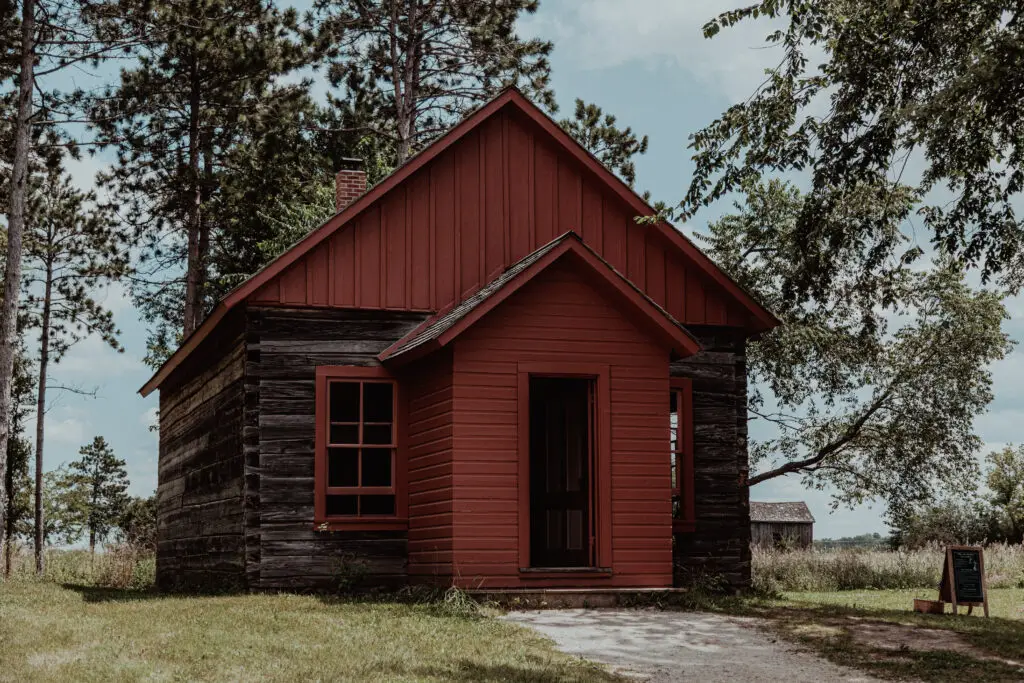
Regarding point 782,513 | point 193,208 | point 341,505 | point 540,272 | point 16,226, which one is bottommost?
point 782,513

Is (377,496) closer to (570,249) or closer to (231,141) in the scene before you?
(570,249)

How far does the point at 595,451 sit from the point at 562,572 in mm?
1532

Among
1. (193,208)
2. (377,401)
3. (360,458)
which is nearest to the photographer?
(360,458)

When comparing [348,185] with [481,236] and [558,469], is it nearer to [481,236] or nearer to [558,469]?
[481,236]

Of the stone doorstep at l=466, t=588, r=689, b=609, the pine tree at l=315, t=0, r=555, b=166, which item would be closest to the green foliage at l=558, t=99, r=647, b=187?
the pine tree at l=315, t=0, r=555, b=166

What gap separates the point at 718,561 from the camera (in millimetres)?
17719

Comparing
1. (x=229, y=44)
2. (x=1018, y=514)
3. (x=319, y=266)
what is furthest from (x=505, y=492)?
(x=1018, y=514)

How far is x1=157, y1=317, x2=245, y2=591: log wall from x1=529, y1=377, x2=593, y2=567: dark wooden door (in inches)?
165

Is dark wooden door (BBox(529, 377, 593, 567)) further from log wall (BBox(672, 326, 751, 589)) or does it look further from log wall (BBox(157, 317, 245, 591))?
log wall (BBox(157, 317, 245, 591))

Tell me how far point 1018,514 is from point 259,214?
2171 centimetres

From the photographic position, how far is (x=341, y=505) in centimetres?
1694

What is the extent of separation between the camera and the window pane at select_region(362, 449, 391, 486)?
18.3m

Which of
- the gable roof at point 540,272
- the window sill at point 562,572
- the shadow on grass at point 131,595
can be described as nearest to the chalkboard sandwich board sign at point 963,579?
the gable roof at point 540,272

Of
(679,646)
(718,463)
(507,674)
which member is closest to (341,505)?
(718,463)
